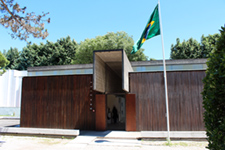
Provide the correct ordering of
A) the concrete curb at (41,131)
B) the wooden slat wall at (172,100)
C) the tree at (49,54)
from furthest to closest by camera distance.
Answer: the tree at (49,54) < the wooden slat wall at (172,100) < the concrete curb at (41,131)

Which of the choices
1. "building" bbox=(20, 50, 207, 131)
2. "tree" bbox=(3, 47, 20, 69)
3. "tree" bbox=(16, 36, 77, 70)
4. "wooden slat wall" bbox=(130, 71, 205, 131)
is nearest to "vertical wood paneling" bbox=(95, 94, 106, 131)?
"building" bbox=(20, 50, 207, 131)

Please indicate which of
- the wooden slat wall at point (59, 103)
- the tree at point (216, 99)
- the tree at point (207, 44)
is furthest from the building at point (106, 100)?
the tree at point (207, 44)

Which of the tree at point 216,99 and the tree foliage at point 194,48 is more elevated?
the tree foliage at point 194,48

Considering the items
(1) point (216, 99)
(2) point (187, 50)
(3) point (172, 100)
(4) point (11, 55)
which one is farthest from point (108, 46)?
(1) point (216, 99)

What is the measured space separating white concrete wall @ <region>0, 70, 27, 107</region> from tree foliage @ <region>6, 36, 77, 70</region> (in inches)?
333

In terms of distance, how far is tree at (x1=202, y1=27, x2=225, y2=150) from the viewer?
3.70 meters

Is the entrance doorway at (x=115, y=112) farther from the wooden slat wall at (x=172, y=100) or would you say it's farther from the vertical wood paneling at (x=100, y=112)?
the wooden slat wall at (x=172, y=100)

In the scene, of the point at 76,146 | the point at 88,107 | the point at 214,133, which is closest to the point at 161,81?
the point at 88,107

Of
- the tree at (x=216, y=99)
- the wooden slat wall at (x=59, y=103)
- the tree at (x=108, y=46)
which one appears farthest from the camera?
the tree at (x=108, y=46)

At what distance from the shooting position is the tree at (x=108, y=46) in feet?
107

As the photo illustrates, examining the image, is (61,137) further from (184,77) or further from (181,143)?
(184,77)

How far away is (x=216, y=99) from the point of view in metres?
3.84

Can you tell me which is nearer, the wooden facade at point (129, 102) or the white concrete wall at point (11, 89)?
the wooden facade at point (129, 102)

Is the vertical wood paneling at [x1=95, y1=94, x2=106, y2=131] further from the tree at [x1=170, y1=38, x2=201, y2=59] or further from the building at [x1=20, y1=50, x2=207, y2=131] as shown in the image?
the tree at [x1=170, y1=38, x2=201, y2=59]
